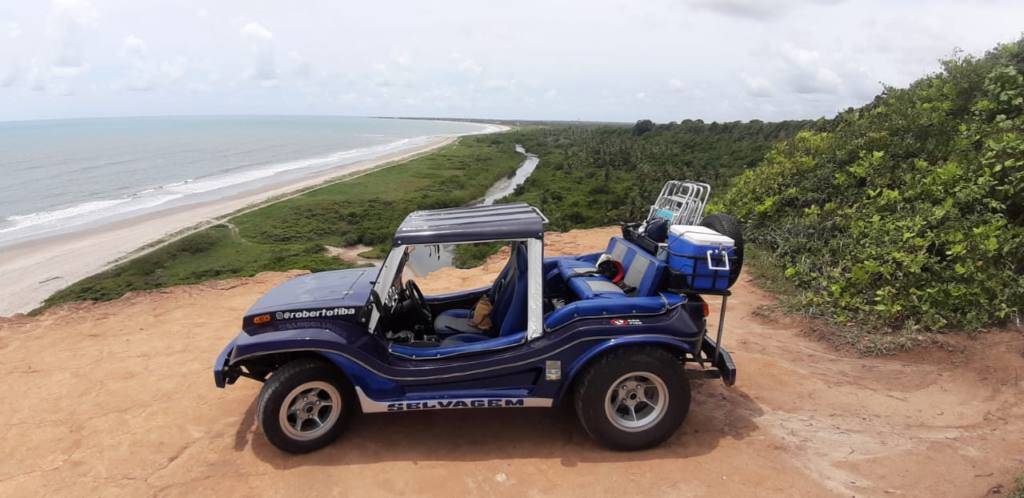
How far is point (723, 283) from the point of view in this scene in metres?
4.72

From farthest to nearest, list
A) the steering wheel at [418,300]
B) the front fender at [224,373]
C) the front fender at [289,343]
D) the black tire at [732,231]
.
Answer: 1. the steering wheel at [418,300]
2. the black tire at [732,231]
3. the front fender at [224,373]
4. the front fender at [289,343]

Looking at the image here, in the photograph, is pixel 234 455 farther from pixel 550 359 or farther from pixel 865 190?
pixel 865 190

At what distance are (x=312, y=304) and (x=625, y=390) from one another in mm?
2630

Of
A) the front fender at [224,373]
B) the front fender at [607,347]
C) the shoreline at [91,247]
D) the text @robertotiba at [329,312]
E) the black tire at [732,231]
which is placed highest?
the black tire at [732,231]

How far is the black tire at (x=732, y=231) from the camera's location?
498cm

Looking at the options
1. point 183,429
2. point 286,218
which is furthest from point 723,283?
point 286,218

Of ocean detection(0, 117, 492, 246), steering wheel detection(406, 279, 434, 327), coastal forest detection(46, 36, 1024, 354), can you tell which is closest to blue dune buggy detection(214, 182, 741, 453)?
steering wheel detection(406, 279, 434, 327)

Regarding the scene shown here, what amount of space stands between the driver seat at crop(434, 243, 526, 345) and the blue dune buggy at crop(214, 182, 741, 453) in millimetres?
20

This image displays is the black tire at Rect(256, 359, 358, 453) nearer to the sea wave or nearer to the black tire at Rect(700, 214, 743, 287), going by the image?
the black tire at Rect(700, 214, 743, 287)

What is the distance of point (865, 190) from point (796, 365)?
513 cm

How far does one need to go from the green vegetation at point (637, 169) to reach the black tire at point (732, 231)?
1342 centimetres

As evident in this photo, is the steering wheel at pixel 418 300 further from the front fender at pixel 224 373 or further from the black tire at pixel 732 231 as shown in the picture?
the black tire at pixel 732 231

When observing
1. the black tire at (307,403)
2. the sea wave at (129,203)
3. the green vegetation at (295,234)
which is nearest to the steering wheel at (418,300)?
the black tire at (307,403)

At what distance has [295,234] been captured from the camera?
21812 mm
